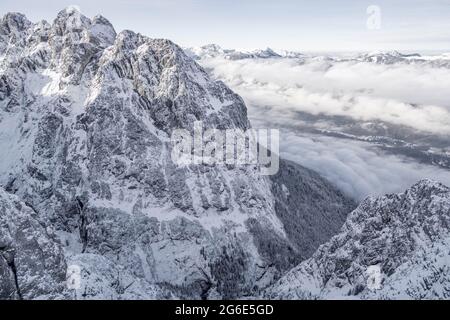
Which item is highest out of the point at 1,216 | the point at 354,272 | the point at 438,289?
the point at 1,216
